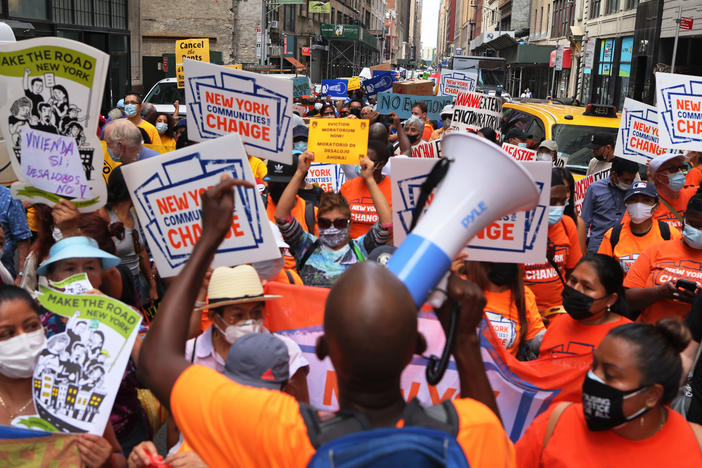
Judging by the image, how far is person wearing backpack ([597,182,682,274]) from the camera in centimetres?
519

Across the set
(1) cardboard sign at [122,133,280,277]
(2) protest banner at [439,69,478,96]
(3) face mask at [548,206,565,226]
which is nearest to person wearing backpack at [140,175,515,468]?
(1) cardboard sign at [122,133,280,277]

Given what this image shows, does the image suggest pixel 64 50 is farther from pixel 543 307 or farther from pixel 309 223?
pixel 543 307

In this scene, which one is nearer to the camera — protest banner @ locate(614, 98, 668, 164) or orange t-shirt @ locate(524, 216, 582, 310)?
orange t-shirt @ locate(524, 216, 582, 310)

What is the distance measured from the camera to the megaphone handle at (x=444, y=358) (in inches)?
68.9

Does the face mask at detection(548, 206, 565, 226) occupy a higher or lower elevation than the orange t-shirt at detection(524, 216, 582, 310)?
higher

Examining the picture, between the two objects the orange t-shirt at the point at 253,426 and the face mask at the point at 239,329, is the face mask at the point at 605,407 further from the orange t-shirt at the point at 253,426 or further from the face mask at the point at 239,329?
the face mask at the point at 239,329

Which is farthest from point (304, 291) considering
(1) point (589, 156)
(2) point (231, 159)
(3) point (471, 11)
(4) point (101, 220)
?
(3) point (471, 11)

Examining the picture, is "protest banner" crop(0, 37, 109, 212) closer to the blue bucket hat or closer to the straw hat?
the blue bucket hat

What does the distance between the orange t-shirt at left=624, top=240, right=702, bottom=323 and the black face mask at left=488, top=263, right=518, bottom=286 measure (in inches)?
35.5

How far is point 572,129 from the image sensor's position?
33.7 feet

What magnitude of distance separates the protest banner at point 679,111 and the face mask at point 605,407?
4.76 m

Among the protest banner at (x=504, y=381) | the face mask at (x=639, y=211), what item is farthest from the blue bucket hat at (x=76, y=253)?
the face mask at (x=639, y=211)

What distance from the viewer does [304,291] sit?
12.2 feet

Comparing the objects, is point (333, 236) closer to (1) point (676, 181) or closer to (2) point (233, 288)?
(2) point (233, 288)
